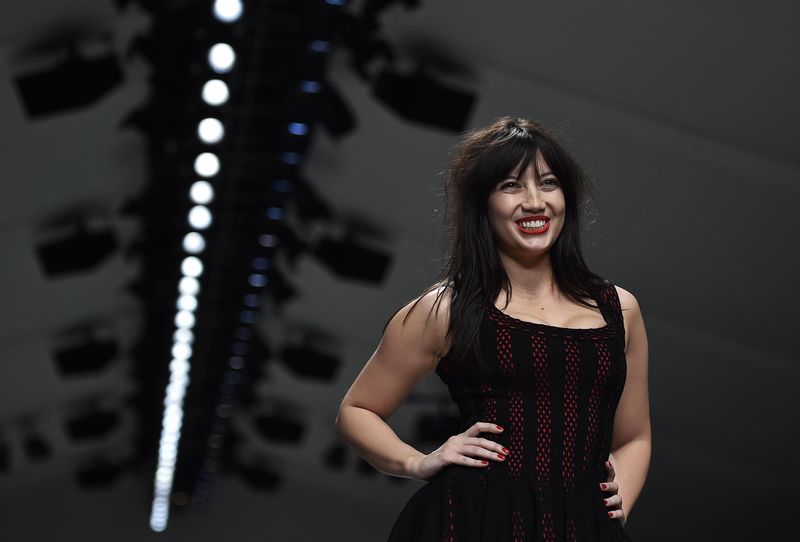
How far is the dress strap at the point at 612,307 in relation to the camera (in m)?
1.85

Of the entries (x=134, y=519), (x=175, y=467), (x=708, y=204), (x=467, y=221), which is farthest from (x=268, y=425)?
(x=467, y=221)

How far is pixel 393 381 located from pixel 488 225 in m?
0.27

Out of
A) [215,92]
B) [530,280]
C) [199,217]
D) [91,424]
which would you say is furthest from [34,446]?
[530,280]

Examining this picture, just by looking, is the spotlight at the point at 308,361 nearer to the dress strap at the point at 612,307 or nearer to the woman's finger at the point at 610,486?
the dress strap at the point at 612,307

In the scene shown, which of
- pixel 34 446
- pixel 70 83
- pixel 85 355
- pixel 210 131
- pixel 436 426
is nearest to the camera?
pixel 210 131

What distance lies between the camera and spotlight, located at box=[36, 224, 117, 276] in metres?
7.11

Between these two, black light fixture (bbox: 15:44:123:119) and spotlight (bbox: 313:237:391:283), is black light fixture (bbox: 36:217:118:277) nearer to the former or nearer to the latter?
spotlight (bbox: 313:237:391:283)

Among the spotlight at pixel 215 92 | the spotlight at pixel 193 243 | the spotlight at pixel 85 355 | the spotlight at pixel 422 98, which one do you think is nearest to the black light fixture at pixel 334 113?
the spotlight at pixel 422 98

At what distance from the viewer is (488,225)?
6.09 ft

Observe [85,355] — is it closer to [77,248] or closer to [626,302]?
[77,248]

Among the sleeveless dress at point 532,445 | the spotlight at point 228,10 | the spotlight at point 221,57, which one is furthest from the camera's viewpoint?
the spotlight at point 221,57

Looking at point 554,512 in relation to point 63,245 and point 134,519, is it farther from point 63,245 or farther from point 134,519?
point 134,519

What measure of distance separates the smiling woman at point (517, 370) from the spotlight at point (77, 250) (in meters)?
5.41

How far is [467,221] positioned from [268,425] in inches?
356
